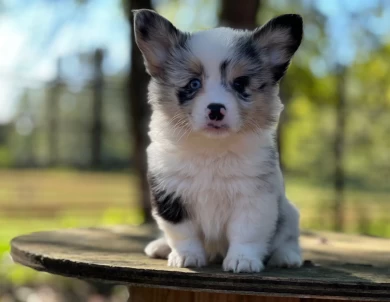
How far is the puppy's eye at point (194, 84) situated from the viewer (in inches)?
102

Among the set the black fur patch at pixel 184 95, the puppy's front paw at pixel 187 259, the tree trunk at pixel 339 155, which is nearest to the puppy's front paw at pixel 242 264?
the puppy's front paw at pixel 187 259

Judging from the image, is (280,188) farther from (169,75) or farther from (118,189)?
(118,189)

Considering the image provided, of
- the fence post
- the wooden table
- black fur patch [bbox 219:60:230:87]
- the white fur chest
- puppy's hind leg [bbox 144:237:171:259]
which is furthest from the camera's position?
the fence post

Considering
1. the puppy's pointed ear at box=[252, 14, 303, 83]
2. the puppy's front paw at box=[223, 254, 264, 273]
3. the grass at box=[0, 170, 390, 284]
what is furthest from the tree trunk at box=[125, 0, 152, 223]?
the puppy's front paw at box=[223, 254, 264, 273]

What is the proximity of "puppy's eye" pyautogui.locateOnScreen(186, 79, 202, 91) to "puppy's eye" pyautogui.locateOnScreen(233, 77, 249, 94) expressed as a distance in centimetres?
14

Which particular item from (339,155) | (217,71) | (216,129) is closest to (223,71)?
(217,71)

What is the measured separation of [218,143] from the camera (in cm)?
267

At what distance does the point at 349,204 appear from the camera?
352 inches

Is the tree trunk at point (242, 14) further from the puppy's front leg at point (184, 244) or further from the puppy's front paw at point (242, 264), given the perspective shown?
the puppy's front paw at point (242, 264)

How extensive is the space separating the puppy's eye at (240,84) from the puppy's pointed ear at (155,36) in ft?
1.00

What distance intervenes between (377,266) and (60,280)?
4.87 meters

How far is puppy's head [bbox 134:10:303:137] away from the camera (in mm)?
2518

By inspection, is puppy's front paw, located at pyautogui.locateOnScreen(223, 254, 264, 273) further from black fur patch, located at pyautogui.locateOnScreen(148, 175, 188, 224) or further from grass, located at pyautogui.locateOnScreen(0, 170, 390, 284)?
grass, located at pyautogui.locateOnScreen(0, 170, 390, 284)

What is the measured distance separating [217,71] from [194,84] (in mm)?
113
